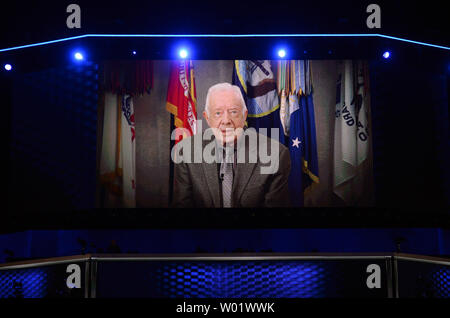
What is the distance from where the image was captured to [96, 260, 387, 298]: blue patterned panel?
316 cm

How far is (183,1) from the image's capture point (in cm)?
496

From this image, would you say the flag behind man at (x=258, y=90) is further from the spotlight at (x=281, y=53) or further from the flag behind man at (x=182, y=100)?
the flag behind man at (x=182, y=100)

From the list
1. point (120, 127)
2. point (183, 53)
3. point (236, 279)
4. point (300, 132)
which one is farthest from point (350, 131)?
point (236, 279)

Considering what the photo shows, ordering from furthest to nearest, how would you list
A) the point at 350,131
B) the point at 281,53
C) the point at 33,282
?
the point at 350,131 → the point at 281,53 → the point at 33,282

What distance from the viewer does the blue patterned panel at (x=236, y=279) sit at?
3164 millimetres

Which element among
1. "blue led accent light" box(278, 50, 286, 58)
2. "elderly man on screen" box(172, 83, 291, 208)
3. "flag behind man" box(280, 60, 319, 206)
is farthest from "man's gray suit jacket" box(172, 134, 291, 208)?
"blue led accent light" box(278, 50, 286, 58)

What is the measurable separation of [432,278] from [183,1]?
12.4 ft

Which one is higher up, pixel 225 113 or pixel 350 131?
pixel 225 113

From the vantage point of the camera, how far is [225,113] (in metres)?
5.70

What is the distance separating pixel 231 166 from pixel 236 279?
2.58m

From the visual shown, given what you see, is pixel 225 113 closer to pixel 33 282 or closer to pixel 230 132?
pixel 230 132

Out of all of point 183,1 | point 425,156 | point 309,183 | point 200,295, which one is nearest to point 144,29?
point 183,1

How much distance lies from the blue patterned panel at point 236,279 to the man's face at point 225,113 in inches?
108
